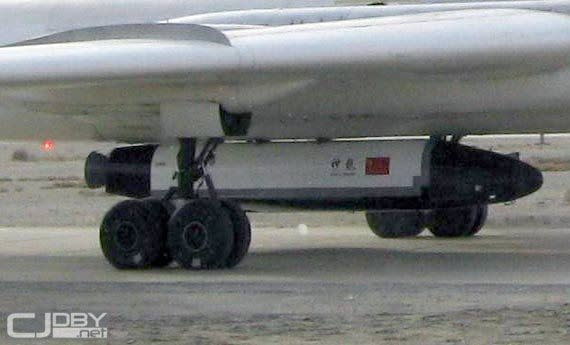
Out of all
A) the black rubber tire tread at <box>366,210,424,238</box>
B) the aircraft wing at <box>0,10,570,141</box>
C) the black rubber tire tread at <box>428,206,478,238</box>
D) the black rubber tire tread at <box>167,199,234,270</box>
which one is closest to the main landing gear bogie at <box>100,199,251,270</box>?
the black rubber tire tread at <box>167,199,234,270</box>

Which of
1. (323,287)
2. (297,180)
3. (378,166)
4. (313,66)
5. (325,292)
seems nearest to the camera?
(325,292)

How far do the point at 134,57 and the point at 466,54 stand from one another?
2907 millimetres

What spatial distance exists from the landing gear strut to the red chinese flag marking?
1402mm

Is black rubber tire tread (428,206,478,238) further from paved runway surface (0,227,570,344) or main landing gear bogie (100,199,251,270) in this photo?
main landing gear bogie (100,199,251,270)

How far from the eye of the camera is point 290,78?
1426 centimetres

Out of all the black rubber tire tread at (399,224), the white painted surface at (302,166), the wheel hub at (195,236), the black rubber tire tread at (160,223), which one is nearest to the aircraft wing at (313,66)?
the white painted surface at (302,166)

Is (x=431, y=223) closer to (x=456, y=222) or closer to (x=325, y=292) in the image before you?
(x=456, y=222)

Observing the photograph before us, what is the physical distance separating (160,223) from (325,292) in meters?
2.90

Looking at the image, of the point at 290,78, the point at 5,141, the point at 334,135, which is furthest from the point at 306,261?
the point at 5,141

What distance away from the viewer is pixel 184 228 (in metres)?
14.6

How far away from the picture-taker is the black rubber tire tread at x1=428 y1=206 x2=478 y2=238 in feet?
62.7

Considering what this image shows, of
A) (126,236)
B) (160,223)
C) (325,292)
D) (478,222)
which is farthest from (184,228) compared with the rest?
(478,222)

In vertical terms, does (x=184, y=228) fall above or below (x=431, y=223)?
above

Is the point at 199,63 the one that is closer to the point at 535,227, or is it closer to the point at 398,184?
the point at 398,184
